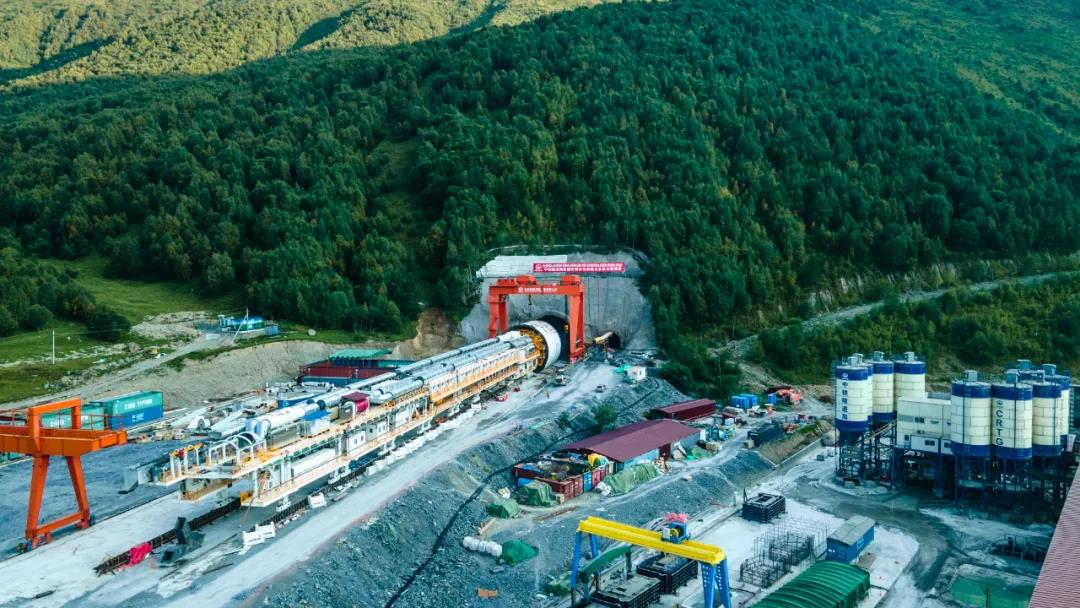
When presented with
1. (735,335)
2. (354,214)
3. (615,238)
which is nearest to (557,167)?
(615,238)

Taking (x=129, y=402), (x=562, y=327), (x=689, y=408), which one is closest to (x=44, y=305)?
(x=129, y=402)

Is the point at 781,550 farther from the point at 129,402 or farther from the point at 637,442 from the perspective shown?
the point at 129,402

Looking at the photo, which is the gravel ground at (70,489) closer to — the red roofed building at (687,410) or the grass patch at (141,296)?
the grass patch at (141,296)

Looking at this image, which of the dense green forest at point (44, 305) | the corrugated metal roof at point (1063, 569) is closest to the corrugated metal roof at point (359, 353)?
the dense green forest at point (44, 305)

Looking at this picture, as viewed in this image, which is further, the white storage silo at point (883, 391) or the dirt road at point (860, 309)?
the dirt road at point (860, 309)

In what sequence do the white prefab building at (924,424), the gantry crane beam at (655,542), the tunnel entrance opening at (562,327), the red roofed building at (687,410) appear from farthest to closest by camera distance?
the tunnel entrance opening at (562,327) → the red roofed building at (687,410) → the white prefab building at (924,424) → the gantry crane beam at (655,542)

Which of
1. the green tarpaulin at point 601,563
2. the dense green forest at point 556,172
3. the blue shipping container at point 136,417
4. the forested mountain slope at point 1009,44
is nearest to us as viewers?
the green tarpaulin at point 601,563
